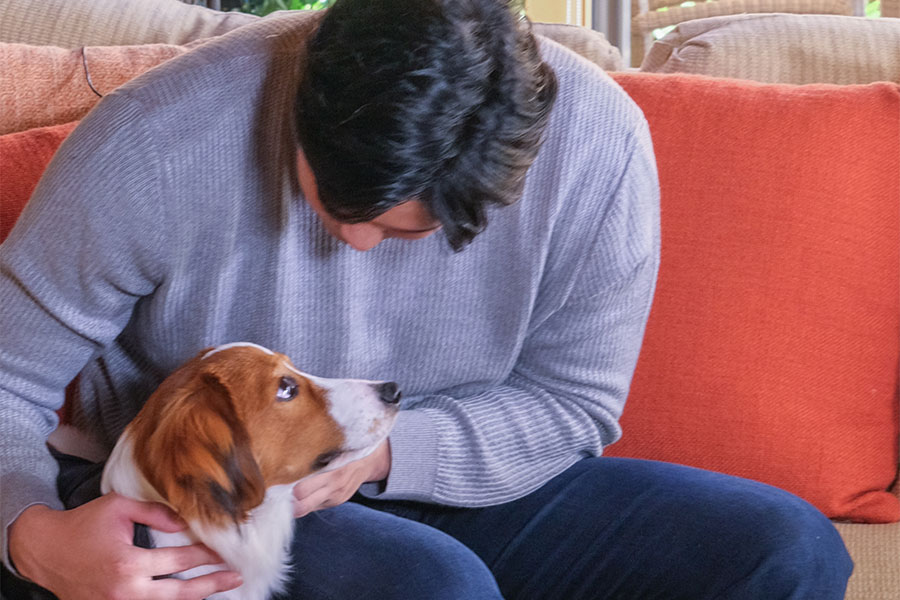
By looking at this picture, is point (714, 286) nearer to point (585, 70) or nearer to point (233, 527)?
point (585, 70)

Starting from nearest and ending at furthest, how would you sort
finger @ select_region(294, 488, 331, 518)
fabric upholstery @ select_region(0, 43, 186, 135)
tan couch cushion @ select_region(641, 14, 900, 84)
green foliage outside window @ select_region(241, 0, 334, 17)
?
finger @ select_region(294, 488, 331, 518)
fabric upholstery @ select_region(0, 43, 186, 135)
tan couch cushion @ select_region(641, 14, 900, 84)
green foliage outside window @ select_region(241, 0, 334, 17)

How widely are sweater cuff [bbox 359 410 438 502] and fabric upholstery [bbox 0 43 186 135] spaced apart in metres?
0.81

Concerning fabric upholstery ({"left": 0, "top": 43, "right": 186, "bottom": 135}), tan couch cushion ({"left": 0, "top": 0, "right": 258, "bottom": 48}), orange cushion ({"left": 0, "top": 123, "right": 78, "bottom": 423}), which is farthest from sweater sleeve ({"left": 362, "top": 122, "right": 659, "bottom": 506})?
tan couch cushion ({"left": 0, "top": 0, "right": 258, "bottom": 48})

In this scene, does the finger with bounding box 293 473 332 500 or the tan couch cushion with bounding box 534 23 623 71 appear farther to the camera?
the tan couch cushion with bounding box 534 23 623 71

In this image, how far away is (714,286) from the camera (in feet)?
4.86

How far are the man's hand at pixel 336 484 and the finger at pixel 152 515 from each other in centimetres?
15

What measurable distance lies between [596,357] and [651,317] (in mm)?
237

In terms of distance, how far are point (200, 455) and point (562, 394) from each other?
1.69ft

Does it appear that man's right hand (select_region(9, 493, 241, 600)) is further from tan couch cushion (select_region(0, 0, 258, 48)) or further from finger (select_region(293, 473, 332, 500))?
tan couch cushion (select_region(0, 0, 258, 48))

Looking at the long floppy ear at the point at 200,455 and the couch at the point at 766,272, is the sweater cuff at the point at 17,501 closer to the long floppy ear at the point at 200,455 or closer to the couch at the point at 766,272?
the long floppy ear at the point at 200,455

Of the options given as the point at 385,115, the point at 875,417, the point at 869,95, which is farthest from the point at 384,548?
the point at 869,95

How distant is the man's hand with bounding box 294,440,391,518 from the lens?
1.15 metres

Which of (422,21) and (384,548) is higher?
(422,21)

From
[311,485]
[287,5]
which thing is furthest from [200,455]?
[287,5]
